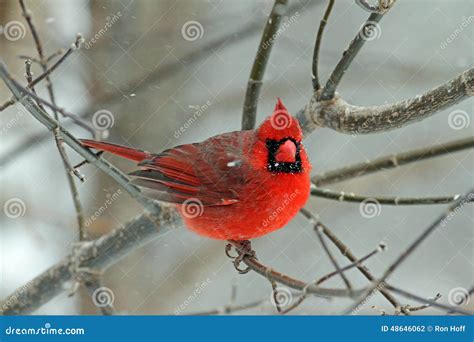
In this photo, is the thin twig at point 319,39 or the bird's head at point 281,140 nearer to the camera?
the bird's head at point 281,140

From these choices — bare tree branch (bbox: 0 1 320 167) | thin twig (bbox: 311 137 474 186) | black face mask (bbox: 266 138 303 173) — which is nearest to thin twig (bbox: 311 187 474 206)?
thin twig (bbox: 311 137 474 186)

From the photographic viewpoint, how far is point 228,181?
8.20ft

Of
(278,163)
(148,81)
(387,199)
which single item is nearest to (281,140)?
(278,163)

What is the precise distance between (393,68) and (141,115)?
4.80 ft

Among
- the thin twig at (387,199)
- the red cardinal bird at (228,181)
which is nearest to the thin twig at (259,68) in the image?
the red cardinal bird at (228,181)

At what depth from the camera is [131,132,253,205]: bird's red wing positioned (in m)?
2.40

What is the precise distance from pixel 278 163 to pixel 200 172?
0.37 m

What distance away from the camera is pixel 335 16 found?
10.3 ft

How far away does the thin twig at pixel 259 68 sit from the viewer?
244 cm

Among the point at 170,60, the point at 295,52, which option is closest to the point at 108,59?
the point at 170,60

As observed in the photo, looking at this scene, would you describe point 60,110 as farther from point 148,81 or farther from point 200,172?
point 148,81

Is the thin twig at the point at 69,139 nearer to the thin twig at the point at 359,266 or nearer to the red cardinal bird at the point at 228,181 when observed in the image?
the red cardinal bird at the point at 228,181

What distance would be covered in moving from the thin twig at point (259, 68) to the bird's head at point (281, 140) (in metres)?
0.24

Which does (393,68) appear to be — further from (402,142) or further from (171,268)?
(171,268)
